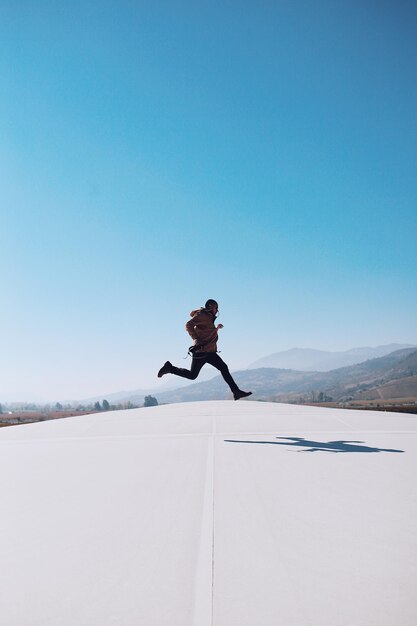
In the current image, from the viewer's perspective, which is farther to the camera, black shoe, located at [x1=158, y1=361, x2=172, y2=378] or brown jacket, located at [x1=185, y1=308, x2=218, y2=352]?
black shoe, located at [x1=158, y1=361, x2=172, y2=378]

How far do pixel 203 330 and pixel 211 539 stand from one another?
6516 mm

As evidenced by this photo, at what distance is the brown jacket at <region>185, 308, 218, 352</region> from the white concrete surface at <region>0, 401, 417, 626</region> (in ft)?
13.5

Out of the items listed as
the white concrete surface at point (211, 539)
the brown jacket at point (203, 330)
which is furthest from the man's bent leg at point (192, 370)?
the white concrete surface at point (211, 539)

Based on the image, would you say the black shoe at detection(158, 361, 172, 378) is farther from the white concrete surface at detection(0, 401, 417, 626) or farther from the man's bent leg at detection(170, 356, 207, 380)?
the white concrete surface at detection(0, 401, 417, 626)

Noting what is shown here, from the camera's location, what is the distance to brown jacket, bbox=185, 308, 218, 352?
8.58 m

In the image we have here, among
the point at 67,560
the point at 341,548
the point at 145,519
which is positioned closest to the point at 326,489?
the point at 341,548

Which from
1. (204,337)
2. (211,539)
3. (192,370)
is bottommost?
(211,539)

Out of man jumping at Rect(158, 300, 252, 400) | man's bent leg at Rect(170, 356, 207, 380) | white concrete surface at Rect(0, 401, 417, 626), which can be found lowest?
white concrete surface at Rect(0, 401, 417, 626)

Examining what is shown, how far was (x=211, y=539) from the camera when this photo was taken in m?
2.11

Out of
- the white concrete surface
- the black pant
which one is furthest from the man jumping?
the white concrete surface

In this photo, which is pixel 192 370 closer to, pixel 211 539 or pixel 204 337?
pixel 204 337

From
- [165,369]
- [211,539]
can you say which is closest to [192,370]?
[165,369]

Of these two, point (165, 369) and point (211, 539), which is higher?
point (165, 369)

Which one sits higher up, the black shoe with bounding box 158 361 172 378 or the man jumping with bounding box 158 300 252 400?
the man jumping with bounding box 158 300 252 400
